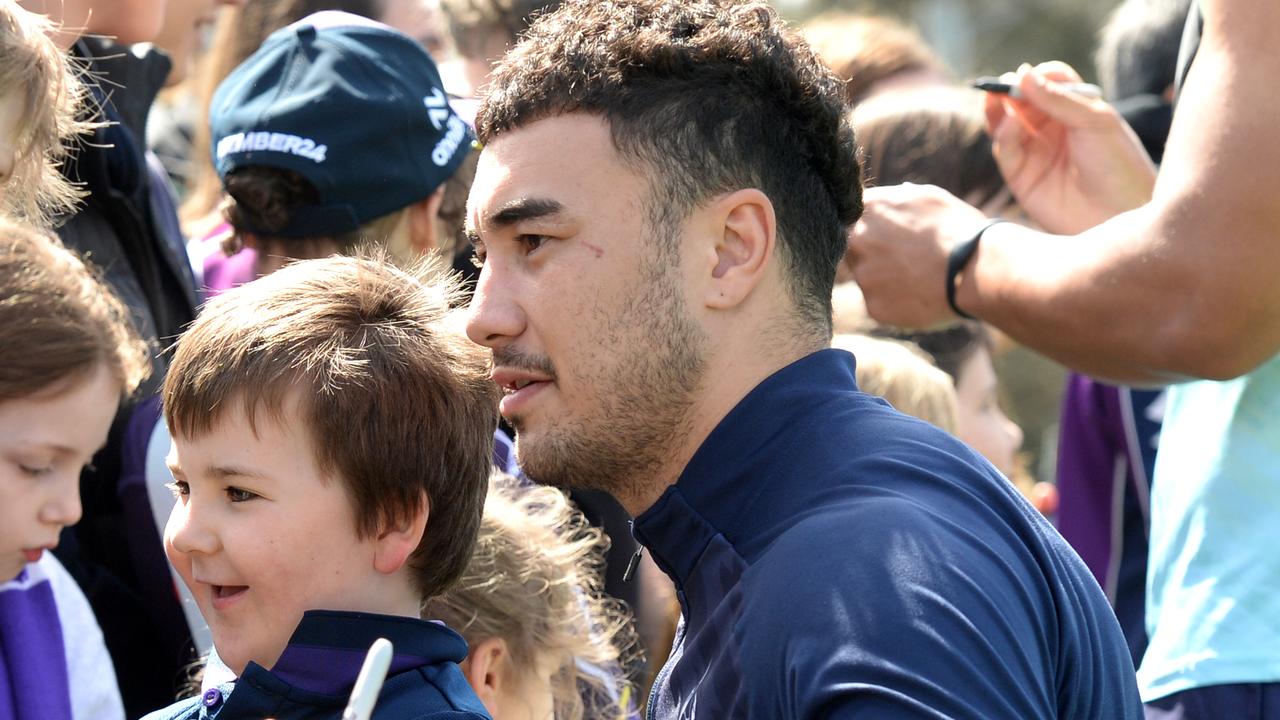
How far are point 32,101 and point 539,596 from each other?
1.25m

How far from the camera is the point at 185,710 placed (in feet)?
7.13

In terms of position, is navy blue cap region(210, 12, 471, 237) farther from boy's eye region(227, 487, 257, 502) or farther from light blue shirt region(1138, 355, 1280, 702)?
light blue shirt region(1138, 355, 1280, 702)

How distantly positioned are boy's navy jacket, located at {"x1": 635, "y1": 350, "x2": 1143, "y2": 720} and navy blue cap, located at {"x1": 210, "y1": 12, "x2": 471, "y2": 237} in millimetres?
1345

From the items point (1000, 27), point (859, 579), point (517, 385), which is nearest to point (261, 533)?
point (517, 385)

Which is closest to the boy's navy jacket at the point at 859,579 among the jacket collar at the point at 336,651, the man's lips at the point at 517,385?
the man's lips at the point at 517,385

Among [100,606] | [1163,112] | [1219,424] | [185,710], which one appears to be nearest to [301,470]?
[185,710]

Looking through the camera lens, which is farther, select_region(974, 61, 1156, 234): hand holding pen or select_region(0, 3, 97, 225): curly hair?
select_region(974, 61, 1156, 234): hand holding pen

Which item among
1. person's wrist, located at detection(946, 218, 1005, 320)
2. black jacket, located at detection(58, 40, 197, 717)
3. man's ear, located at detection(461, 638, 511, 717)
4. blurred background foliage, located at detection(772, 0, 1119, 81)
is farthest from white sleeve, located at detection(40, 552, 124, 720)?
blurred background foliage, located at detection(772, 0, 1119, 81)

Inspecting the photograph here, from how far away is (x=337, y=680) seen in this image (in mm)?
2021

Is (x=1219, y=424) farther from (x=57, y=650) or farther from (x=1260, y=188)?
(x=57, y=650)

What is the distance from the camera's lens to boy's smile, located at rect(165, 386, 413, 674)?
2080mm

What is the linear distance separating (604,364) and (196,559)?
0.65m

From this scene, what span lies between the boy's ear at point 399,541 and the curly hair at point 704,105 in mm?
565

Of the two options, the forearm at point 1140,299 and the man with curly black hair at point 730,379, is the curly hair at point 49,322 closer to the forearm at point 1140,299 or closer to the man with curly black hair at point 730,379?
the man with curly black hair at point 730,379
